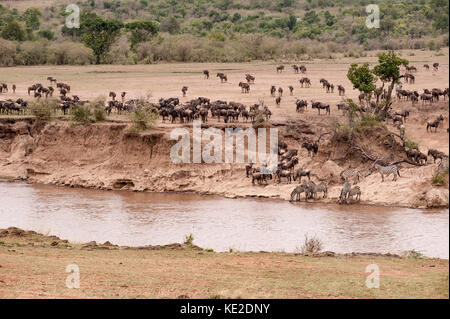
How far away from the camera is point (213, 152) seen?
30.3m

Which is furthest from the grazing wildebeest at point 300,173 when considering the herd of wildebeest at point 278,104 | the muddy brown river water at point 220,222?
the muddy brown river water at point 220,222

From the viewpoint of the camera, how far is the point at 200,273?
1548 centimetres

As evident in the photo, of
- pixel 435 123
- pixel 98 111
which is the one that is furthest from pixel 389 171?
pixel 98 111

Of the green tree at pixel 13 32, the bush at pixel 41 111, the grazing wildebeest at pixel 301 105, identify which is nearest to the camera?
the grazing wildebeest at pixel 301 105

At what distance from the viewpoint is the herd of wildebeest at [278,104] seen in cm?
2723

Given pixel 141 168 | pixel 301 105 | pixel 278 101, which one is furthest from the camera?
pixel 278 101

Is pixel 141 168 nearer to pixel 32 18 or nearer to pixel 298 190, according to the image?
pixel 298 190

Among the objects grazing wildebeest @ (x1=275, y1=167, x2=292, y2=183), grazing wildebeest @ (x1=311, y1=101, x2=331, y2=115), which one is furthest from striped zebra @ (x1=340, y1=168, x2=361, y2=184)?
grazing wildebeest @ (x1=311, y1=101, x2=331, y2=115)

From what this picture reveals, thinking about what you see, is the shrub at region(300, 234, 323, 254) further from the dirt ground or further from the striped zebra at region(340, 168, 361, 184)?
the striped zebra at region(340, 168, 361, 184)

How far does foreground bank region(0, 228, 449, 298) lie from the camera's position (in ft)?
44.7

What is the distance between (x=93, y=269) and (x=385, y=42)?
49.5 metres

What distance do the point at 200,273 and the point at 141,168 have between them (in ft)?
52.2

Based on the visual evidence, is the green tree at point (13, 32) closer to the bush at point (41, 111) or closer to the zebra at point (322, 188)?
the bush at point (41, 111)

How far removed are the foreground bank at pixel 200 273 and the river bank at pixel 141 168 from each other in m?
8.58
